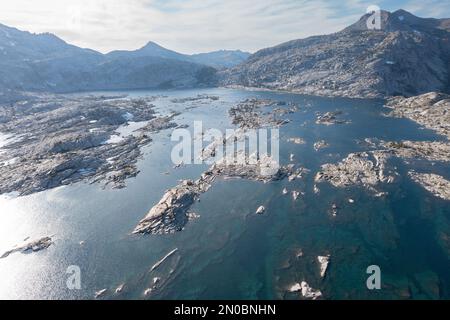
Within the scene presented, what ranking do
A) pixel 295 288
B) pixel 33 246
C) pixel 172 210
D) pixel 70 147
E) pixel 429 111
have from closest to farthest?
pixel 295 288, pixel 33 246, pixel 172 210, pixel 70 147, pixel 429 111

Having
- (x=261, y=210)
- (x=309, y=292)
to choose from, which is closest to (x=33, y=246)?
(x=261, y=210)

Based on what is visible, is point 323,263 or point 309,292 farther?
point 323,263

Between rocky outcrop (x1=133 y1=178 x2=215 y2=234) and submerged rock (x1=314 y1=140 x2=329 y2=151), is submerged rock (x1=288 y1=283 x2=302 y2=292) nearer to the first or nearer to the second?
rocky outcrop (x1=133 y1=178 x2=215 y2=234)

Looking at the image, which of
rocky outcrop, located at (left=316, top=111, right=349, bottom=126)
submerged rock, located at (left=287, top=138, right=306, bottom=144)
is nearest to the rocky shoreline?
submerged rock, located at (left=287, top=138, right=306, bottom=144)

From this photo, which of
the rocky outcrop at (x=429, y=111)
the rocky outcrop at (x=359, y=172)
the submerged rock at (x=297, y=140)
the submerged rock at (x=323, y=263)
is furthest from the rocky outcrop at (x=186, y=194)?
the rocky outcrop at (x=429, y=111)

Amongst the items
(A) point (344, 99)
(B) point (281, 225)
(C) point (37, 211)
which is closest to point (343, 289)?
(B) point (281, 225)

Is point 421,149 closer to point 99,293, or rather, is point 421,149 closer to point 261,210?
point 261,210
